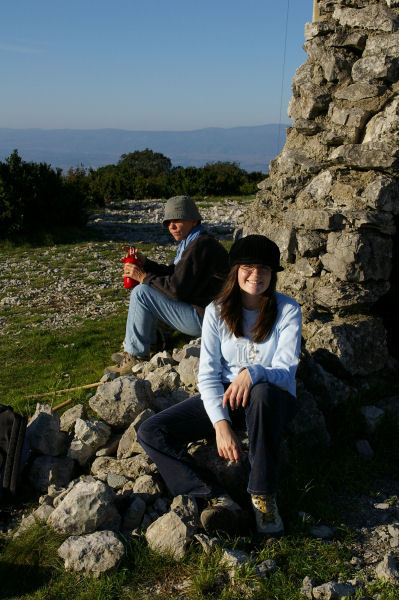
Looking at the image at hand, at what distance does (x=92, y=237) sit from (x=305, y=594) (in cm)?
1468

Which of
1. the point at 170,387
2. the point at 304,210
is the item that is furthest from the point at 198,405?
the point at 304,210

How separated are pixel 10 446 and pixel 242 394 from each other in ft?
6.28

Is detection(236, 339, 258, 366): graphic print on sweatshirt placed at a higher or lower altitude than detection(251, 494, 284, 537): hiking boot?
higher

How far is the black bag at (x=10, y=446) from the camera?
4.11 meters

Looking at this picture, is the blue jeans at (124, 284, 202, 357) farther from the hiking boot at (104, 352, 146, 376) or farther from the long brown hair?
the long brown hair

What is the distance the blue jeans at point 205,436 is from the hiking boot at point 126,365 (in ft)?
7.07

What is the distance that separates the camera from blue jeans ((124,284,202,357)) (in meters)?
6.01

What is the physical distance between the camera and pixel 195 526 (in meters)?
3.54

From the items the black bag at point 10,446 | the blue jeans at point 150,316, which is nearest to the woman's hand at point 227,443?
the black bag at point 10,446

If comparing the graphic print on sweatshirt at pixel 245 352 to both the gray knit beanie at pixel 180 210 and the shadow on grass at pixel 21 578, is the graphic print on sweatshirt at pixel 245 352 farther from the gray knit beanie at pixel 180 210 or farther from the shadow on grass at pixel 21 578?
the gray knit beanie at pixel 180 210

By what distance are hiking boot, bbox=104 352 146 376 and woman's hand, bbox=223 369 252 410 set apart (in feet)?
8.94

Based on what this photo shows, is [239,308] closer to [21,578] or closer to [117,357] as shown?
[21,578]

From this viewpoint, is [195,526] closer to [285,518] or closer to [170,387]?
[285,518]

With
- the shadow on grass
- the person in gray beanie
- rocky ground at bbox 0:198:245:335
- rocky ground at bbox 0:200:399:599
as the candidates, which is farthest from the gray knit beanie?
rocky ground at bbox 0:198:245:335
